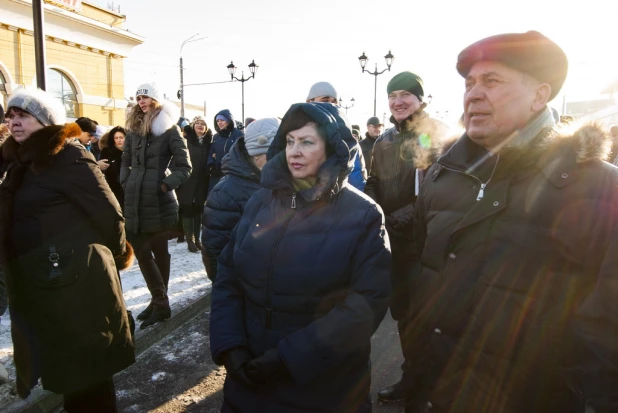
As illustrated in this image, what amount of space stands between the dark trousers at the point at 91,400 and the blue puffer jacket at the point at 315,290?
976 millimetres

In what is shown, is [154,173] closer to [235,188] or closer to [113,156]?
[113,156]

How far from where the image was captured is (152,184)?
4.18 m

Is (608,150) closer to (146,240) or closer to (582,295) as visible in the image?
(582,295)

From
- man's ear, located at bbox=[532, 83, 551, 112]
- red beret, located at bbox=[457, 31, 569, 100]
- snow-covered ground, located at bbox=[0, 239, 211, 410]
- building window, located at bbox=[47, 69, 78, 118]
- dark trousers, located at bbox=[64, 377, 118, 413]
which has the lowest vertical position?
snow-covered ground, located at bbox=[0, 239, 211, 410]

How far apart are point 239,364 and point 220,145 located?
5832mm

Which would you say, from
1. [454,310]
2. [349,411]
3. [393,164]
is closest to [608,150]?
[454,310]

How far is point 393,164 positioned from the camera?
3.27 meters

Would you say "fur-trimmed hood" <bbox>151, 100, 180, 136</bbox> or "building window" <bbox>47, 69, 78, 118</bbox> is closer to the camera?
"fur-trimmed hood" <bbox>151, 100, 180, 136</bbox>

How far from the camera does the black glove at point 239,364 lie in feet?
5.75

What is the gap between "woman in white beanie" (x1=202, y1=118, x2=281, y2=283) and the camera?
2586 millimetres

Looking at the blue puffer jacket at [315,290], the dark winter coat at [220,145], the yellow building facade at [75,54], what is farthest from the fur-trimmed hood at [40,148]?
the yellow building facade at [75,54]

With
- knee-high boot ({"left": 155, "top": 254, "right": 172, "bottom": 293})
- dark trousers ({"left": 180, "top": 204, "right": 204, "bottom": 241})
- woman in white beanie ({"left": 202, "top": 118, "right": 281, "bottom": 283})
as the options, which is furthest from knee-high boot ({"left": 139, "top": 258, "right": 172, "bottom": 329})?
dark trousers ({"left": 180, "top": 204, "right": 204, "bottom": 241})

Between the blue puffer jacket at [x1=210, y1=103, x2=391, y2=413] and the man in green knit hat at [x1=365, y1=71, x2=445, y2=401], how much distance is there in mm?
1282

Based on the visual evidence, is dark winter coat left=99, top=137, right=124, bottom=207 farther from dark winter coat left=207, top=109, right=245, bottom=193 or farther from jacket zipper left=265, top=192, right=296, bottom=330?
jacket zipper left=265, top=192, right=296, bottom=330
